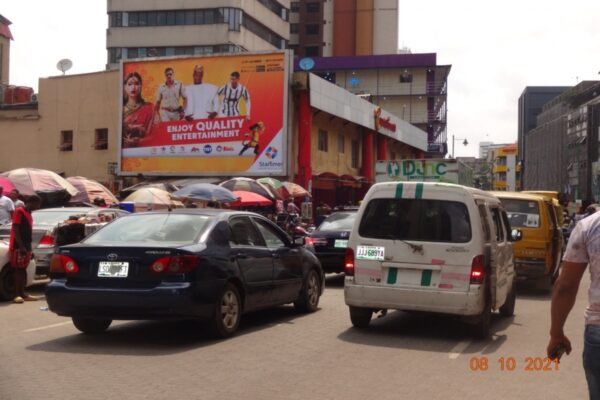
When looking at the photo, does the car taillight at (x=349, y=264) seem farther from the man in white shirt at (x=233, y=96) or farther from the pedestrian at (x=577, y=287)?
the man in white shirt at (x=233, y=96)

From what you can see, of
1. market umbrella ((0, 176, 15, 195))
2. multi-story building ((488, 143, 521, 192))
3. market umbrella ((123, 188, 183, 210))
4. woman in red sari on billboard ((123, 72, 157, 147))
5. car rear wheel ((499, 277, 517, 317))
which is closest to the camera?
car rear wheel ((499, 277, 517, 317))

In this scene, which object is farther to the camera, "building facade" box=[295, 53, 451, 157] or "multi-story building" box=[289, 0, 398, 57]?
"multi-story building" box=[289, 0, 398, 57]

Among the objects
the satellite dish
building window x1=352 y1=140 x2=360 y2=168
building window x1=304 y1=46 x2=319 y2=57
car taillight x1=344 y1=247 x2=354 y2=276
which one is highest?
building window x1=304 y1=46 x2=319 y2=57

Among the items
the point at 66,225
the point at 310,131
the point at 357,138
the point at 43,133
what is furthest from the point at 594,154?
the point at 66,225

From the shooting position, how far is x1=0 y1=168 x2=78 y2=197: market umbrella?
20.0 metres

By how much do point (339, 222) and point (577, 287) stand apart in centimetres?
1152

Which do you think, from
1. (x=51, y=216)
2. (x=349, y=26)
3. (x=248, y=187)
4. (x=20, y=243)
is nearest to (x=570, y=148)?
(x=349, y=26)

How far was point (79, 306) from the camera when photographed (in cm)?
753

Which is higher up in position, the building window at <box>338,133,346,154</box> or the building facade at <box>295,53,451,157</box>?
the building facade at <box>295,53,451,157</box>

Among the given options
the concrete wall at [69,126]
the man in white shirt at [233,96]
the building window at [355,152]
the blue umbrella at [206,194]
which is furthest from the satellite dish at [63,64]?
the blue umbrella at [206,194]

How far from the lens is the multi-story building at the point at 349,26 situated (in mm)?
85125

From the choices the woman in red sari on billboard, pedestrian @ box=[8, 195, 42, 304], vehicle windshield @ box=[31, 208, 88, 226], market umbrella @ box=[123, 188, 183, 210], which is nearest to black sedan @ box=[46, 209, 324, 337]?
pedestrian @ box=[8, 195, 42, 304]
